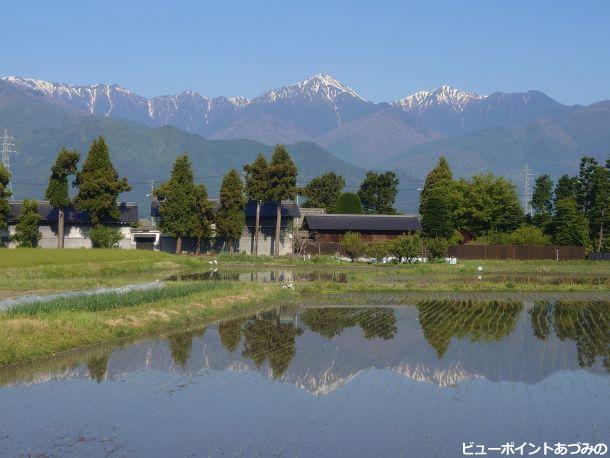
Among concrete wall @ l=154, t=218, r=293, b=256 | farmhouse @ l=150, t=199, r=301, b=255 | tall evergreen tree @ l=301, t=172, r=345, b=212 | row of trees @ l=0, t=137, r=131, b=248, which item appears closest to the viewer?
row of trees @ l=0, t=137, r=131, b=248

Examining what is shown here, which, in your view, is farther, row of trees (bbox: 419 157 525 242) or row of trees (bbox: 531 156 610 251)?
row of trees (bbox: 419 157 525 242)

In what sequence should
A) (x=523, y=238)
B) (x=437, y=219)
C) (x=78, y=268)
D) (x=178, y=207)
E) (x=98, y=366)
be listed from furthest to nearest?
(x=437, y=219) < (x=523, y=238) < (x=178, y=207) < (x=78, y=268) < (x=98, y=366)

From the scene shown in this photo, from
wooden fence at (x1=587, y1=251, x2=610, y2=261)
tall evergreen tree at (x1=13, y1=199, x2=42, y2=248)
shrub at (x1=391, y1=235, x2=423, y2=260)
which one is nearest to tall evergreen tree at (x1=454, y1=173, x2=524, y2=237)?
wooden fence at (x1=587, y1=251, x2=610, y2=261)

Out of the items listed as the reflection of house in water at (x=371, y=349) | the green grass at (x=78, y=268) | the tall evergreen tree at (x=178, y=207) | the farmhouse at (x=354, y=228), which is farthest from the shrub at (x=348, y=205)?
the reflection of house in water at (x=371, y=349)

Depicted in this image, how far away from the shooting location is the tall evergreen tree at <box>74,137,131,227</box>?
6481cm

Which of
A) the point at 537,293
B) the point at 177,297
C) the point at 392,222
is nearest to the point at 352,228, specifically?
the point at 392,222

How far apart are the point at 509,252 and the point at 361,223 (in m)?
13.3

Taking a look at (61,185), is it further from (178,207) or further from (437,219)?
(437,219)

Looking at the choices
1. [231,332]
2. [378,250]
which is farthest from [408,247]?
[231,332]

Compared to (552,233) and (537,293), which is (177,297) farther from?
(552,233)

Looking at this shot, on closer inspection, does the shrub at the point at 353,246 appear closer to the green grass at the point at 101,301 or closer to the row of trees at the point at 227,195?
the row of trees at the point at 227,195

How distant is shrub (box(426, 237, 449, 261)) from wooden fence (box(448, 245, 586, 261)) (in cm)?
305

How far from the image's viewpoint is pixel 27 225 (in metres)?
64.2

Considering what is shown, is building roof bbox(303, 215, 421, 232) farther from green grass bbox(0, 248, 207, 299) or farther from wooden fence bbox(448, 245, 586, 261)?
green grass bbox(0, 248, 207, 299)
